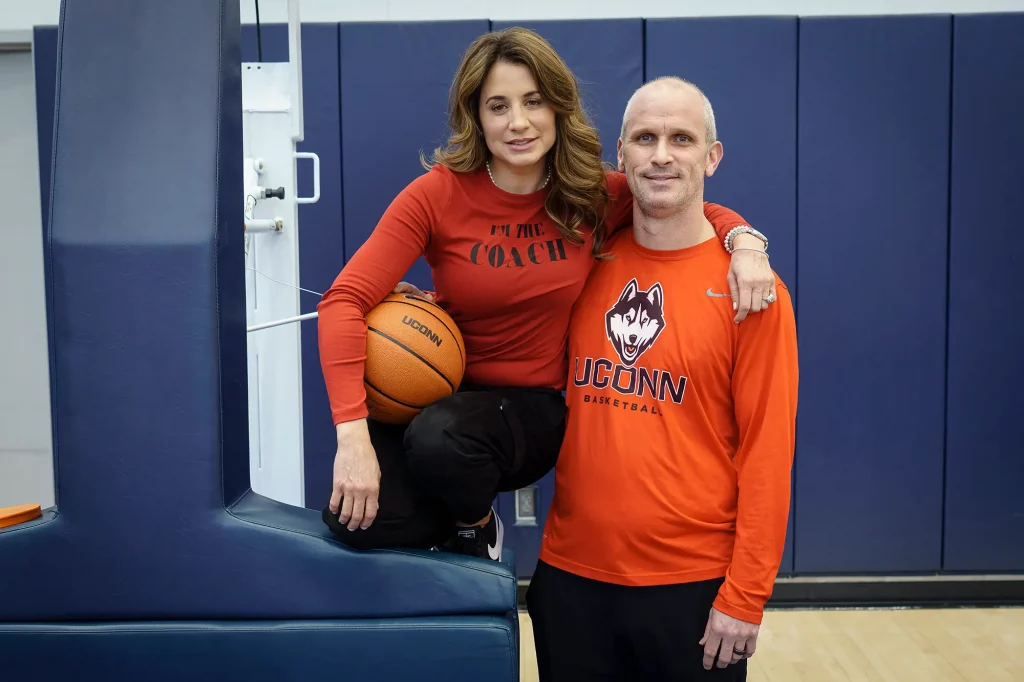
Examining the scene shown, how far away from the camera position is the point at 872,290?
11.6 feet

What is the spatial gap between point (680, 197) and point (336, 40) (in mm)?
2255

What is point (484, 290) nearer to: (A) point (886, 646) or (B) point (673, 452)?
(B) point (673, 452)

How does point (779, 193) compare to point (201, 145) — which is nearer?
point (201, 145)

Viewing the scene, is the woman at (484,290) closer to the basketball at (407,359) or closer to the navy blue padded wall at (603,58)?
the basketball at (407,359)

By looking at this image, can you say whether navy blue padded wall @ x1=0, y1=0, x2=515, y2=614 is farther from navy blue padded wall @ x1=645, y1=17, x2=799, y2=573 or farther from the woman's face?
navy blue padded wall @ x1=645, y1=17, x2=799, y2=573

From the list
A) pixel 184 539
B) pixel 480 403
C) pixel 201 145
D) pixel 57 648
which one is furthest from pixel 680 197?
pixel 57 648

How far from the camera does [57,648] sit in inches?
59.9

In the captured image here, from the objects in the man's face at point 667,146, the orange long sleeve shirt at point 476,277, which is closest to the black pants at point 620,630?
the orange long sleeve shirt at point 476,277

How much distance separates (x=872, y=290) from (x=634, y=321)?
2202 mm

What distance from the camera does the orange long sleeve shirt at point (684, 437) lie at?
64.5 inches

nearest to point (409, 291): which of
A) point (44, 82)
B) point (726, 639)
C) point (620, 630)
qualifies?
point (620, 630)

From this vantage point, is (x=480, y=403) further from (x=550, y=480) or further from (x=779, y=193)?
(x=779, y=193)

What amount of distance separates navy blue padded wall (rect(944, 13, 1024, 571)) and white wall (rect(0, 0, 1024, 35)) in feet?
1.22

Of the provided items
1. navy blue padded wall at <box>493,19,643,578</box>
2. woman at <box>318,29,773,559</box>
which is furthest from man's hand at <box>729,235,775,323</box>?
navy blue padded wall at <box>493,19,643,578</box>
